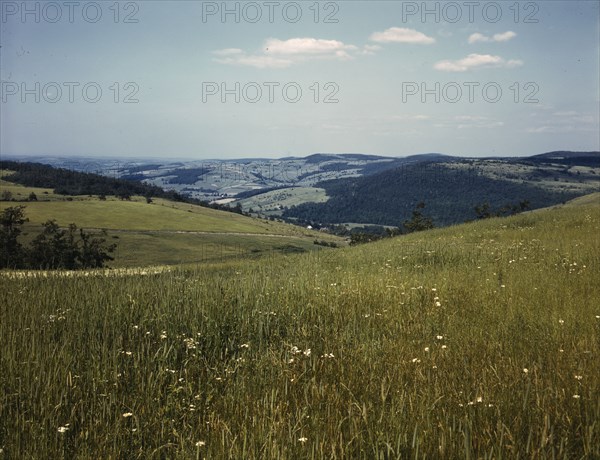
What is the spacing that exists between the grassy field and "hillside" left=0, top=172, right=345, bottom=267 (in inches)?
3799

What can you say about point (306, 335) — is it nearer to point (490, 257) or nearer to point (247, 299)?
point (247, 299)

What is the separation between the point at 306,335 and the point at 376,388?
182 cm

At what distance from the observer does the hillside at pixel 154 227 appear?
113125 mm

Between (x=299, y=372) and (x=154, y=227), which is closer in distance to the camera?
(x=299, y=372)

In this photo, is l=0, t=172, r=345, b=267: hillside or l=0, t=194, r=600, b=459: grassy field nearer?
l=0, t=194, r=600, b=459: grassy field

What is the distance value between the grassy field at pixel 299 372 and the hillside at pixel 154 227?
96.5m

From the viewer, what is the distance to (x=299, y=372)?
14.2ft

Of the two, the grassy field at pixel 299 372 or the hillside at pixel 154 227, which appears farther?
the hillside at pixel 154 227

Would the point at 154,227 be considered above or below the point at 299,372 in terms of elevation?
below

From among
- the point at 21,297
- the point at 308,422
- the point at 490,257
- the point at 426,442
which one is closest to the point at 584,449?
the point at 426,442

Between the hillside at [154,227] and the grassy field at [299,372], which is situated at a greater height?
the grassy field at [299,372]

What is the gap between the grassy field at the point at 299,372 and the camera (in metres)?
2.97

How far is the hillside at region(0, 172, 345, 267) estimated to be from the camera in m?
113

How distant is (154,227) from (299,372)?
466ft
